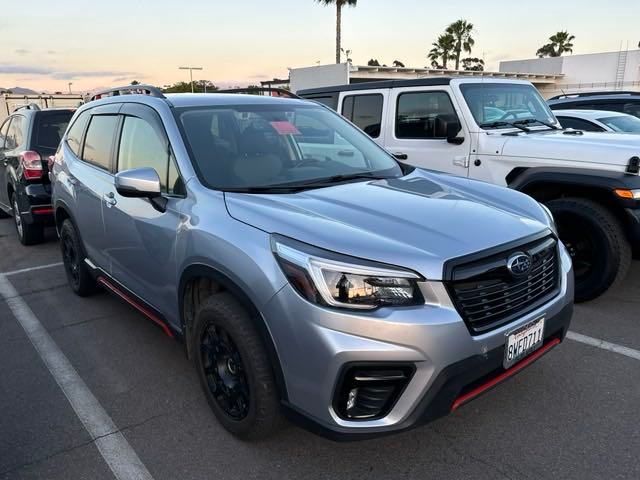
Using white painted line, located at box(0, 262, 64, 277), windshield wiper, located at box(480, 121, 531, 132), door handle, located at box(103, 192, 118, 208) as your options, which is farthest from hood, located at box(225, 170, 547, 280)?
white painted line, located at box(0, 262, 64, 277)

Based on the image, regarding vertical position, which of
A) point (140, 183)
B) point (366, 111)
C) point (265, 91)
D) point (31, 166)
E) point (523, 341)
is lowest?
point (523, 341)

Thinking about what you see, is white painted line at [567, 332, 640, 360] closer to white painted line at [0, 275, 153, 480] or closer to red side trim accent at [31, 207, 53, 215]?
white painted line at [0, 275, 153, 480]

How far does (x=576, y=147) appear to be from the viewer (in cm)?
452

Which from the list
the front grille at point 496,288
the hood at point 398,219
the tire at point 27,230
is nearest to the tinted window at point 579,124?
the hood at point 398,219

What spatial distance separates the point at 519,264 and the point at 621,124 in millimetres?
6265

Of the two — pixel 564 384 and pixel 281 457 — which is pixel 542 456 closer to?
pixel 564 384

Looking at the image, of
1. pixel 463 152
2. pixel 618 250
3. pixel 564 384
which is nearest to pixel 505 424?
pixel 564 384

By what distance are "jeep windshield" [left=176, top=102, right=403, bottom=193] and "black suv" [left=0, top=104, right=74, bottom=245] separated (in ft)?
13.5

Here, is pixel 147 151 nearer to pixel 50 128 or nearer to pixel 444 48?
pixel 50 128

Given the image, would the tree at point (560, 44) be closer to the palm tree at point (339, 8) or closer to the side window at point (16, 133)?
the palm tree at point (339, 8)

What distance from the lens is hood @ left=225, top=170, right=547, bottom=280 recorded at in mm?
2182

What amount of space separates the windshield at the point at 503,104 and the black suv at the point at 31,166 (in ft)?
16.6

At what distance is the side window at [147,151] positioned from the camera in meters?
3.04

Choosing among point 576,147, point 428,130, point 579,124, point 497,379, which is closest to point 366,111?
point 428,130
